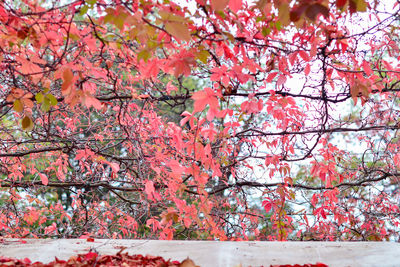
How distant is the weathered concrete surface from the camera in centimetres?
142

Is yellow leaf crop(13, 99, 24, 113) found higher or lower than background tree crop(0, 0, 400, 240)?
Result: lower

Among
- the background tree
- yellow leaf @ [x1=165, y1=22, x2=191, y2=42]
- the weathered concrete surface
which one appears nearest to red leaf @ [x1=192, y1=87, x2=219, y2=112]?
the background tree

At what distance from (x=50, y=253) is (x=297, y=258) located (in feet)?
3.38

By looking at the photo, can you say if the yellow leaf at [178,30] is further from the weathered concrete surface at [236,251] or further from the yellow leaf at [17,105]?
the weathered concrete surface at [236,251]

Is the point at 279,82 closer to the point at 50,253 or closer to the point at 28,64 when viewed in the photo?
the point at 28,64

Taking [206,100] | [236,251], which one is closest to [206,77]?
[206,100]

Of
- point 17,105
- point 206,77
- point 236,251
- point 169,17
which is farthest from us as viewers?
point 206,77

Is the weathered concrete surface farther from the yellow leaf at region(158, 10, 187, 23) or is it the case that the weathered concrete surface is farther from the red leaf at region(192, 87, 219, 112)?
the yellow leaf at region(158, 10, 187, 23)

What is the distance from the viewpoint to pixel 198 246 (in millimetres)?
1598

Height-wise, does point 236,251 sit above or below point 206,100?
below

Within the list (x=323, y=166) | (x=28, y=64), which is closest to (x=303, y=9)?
(x=28, y=64)

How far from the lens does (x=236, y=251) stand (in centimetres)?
151

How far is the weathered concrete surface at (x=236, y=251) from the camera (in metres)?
1.42

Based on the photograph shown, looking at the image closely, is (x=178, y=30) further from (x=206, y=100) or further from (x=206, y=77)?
(x=206, y=77)
